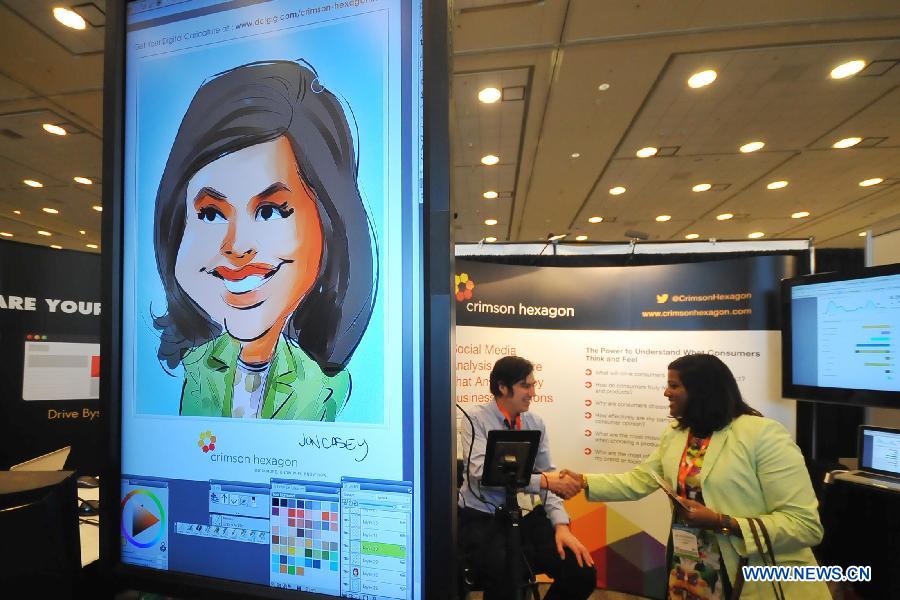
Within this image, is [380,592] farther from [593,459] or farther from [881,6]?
[881,6]

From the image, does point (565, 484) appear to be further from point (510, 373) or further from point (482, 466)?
point (510, 373)

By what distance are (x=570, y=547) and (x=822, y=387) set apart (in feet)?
5.13

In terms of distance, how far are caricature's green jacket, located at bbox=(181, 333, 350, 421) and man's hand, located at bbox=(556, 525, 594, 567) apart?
2.19m

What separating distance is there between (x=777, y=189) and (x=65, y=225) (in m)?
11.9

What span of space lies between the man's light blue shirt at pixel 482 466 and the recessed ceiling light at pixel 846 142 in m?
4.89

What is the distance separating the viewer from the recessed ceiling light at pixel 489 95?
12.6 feet

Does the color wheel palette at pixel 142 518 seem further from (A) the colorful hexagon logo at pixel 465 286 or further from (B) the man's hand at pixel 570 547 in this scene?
(A) the colorful hexagon logo at pixel 465 286

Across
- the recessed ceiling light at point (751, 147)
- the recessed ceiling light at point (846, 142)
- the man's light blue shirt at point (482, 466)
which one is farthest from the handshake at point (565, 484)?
the recessed ceiling light at point (846, 142)

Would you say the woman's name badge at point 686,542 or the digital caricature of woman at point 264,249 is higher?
the digital caricature of woman at point 264,249

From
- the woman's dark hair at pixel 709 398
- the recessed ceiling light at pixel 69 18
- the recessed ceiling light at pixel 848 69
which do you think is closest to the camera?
the woman's dark hair at pixel 709 398

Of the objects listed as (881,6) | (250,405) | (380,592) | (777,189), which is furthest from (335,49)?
(777,189)

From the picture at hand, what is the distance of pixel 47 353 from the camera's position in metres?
1.41

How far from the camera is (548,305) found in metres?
3.05
